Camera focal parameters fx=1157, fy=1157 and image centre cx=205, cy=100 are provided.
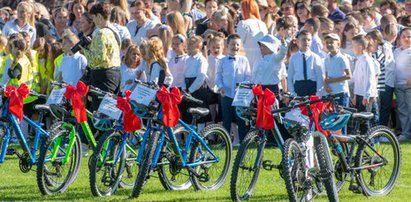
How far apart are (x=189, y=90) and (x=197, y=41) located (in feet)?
2.31

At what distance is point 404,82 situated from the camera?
17031 mm

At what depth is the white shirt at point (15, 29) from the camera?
18.6 meters

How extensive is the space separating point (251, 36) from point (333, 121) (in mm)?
6170

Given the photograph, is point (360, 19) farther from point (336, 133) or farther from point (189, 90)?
point (336, 133)

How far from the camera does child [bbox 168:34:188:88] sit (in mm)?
16391

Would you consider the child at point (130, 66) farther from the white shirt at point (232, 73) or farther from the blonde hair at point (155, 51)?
the white shirt at point (232, 73)

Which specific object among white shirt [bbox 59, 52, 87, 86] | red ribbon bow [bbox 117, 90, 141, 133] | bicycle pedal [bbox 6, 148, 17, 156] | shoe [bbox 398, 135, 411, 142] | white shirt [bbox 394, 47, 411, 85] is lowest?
shoe [bbox 398, 135, 411, 142]

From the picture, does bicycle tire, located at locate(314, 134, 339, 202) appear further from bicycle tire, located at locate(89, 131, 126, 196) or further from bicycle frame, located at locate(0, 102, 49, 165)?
bicycle frame, located at locate(0, 102, 49, 165)

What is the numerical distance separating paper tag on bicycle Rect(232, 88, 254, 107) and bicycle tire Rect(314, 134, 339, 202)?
96cm

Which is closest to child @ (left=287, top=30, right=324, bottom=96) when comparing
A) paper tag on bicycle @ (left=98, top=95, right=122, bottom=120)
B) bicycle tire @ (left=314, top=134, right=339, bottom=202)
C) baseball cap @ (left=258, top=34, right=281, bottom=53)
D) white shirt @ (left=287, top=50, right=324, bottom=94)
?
white shirt @ (left=287, top=50, right=324, bottom=94)

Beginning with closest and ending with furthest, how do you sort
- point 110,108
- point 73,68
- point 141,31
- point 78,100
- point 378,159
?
point 378,159 → point 110,108 → point 78,100 → point 73,68 → point 141,31

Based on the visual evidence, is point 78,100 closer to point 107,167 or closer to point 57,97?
point 57,97

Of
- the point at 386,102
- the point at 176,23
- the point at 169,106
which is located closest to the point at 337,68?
the point at 386,102

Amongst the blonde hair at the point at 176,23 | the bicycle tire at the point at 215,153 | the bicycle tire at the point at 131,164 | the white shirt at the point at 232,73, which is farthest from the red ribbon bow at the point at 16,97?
the blonde hair at the point at 176,23
